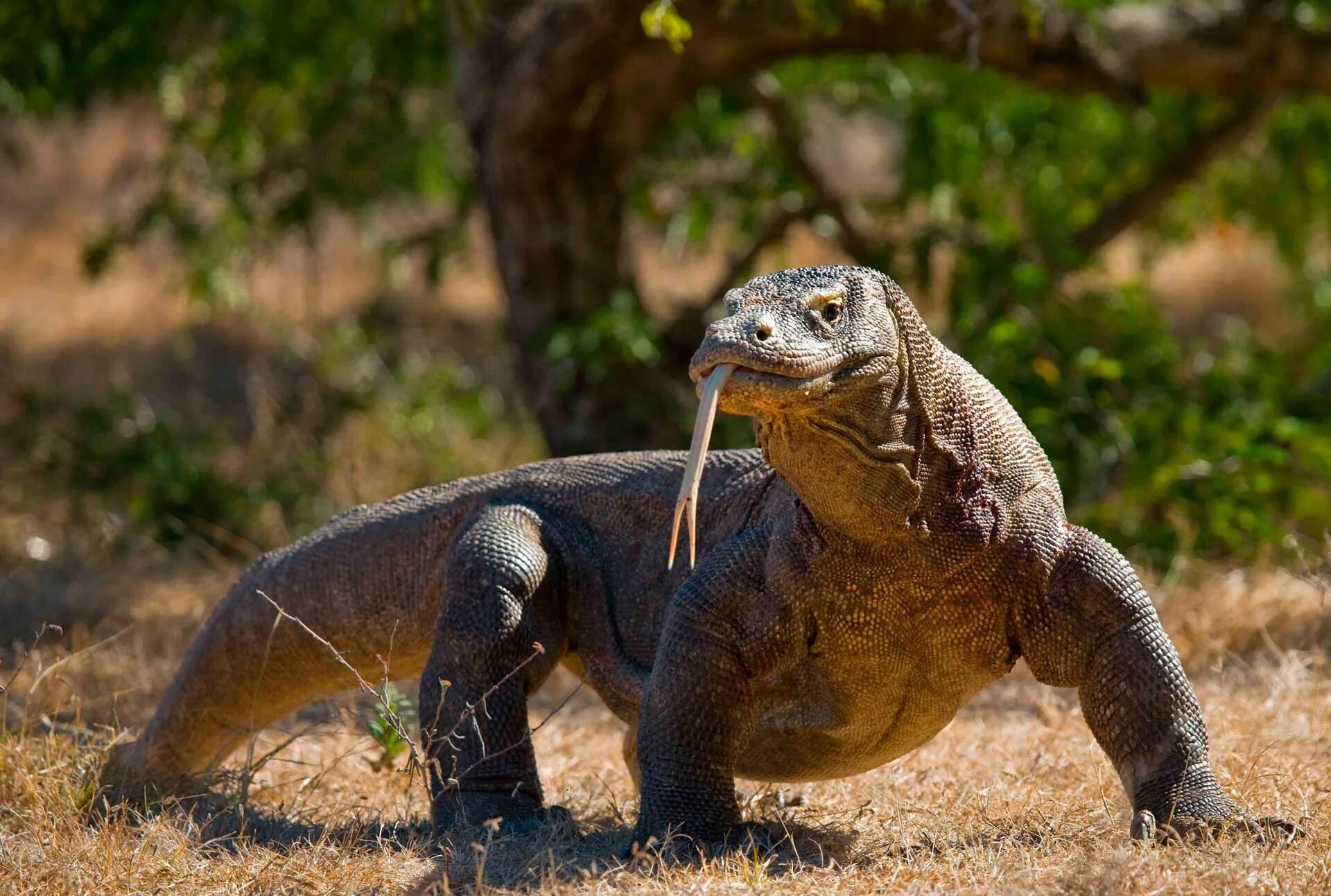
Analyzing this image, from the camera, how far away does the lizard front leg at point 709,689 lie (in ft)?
10.9

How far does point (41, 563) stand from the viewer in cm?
754

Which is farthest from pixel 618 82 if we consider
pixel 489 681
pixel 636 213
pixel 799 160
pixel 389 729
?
pixel 489 681

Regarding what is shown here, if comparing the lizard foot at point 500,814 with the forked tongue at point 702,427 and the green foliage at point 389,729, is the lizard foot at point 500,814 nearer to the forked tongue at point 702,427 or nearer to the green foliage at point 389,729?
the green foliage at point 389,729

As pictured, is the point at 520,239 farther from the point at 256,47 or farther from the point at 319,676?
the point at 319,676

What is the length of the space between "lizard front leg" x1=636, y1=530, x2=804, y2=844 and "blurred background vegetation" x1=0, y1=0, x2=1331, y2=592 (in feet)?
7.09

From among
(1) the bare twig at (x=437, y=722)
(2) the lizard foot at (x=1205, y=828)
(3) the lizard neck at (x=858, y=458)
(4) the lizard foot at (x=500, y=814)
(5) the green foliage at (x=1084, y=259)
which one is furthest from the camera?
(5) the green foliage at (x=1084, y=259)

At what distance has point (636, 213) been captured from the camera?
9.42 m

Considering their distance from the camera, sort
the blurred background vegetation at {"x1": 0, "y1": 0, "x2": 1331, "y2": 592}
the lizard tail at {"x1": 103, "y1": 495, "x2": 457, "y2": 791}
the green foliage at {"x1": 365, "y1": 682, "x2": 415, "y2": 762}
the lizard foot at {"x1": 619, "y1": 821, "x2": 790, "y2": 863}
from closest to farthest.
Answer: the lizard foot at {"x1": 619, "y1": 821, "x2": 790, "y2": 863}
the green foliage at {"x1": 365, "y1": 682, "x2": 415, "y2": 762}
the lizard tail at {"x1": 103, "y1": 495, "x2": 457, "y2": 791}
the blurred background vegetation at {"x1": 0, "y1": 0, "x2": 1331, "y2": 592}

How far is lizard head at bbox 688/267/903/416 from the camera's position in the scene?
275cm

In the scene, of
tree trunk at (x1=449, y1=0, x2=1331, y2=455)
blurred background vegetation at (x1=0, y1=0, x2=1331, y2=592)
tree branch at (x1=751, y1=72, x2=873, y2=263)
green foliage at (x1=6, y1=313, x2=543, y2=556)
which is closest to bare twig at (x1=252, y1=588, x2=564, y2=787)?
blurred background vegetation at (x1=0, y1=0, x2=1331, y2=592)

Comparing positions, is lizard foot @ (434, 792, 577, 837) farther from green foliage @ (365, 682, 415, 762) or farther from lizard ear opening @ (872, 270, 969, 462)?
lizard ear opening @ (872, 270, 969, 462)

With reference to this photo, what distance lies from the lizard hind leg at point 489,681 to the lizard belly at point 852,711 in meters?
0.51

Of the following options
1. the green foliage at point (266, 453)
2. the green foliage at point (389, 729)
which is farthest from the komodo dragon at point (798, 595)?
the green foliage at point (266, 453)

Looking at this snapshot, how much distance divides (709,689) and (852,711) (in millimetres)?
302
